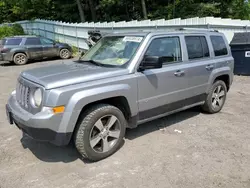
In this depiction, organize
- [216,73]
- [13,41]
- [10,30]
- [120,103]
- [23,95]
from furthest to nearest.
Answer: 1. [10,30]
2. [13,41]
3. [216,73]
4. [120,103]
5. [23,95]

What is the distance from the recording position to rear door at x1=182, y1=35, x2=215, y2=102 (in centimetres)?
464

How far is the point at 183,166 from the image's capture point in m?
3.46

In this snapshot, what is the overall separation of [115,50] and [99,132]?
4.69 ft

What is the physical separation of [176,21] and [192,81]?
5640 millimetres

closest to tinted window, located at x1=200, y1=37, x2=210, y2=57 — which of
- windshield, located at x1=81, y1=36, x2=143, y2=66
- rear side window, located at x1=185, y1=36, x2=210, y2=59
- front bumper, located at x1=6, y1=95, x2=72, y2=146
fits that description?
rear side window, located at x1=185, y1=36, x2=210, y2=59

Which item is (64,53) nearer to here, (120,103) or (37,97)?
(120,103)

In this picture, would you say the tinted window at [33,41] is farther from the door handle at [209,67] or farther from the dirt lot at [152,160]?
the door handle at [209,67]

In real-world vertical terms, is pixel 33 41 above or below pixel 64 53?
above

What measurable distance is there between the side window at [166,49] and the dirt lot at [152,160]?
1.34m

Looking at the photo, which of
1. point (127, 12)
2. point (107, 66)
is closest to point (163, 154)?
point (107, 66)

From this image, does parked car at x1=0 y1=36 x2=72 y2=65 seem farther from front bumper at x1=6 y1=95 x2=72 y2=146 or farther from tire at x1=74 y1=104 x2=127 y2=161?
tire at x1=74 y1=104 x2=127 y2=161

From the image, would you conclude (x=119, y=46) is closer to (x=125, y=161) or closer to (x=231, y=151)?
(x=125, y=161)

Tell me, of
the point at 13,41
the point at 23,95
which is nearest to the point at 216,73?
the point at 23,95

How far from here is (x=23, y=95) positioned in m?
3.64
